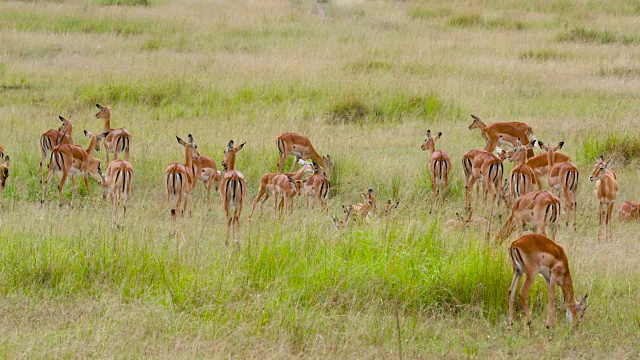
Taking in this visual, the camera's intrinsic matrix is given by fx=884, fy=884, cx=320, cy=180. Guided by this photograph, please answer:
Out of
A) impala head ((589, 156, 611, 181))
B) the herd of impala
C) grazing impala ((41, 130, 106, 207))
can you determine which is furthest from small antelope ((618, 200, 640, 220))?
grazing impala ((41, 130, 106, 207))

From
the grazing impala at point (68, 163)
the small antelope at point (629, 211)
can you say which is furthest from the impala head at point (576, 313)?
the grazing impala at point (68, 163)

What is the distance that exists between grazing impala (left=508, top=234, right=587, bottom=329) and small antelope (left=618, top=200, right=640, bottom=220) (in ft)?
10.1

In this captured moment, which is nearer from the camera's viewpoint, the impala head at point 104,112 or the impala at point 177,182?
the impala at point 177,182

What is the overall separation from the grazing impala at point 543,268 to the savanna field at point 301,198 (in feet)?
0.42

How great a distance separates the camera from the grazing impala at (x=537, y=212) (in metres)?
6.44

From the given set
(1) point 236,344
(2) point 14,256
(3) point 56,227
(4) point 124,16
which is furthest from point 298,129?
(4) point 124,16

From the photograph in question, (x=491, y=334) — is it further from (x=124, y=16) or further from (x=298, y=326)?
(x=124, y=16)

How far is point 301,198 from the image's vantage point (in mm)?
8820

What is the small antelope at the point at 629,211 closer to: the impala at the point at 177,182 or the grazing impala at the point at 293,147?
the grazing impala at the point at 293,147

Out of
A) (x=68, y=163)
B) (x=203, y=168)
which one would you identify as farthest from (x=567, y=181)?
(x=68, y=163)

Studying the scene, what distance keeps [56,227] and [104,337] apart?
6.15ft

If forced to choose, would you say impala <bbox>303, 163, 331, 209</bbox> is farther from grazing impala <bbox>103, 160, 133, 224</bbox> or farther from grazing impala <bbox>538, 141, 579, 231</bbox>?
grazing impala <bbox>538, 141, 579, 231</bbox>

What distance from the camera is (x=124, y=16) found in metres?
20.6

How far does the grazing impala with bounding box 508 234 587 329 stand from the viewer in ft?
16.3
